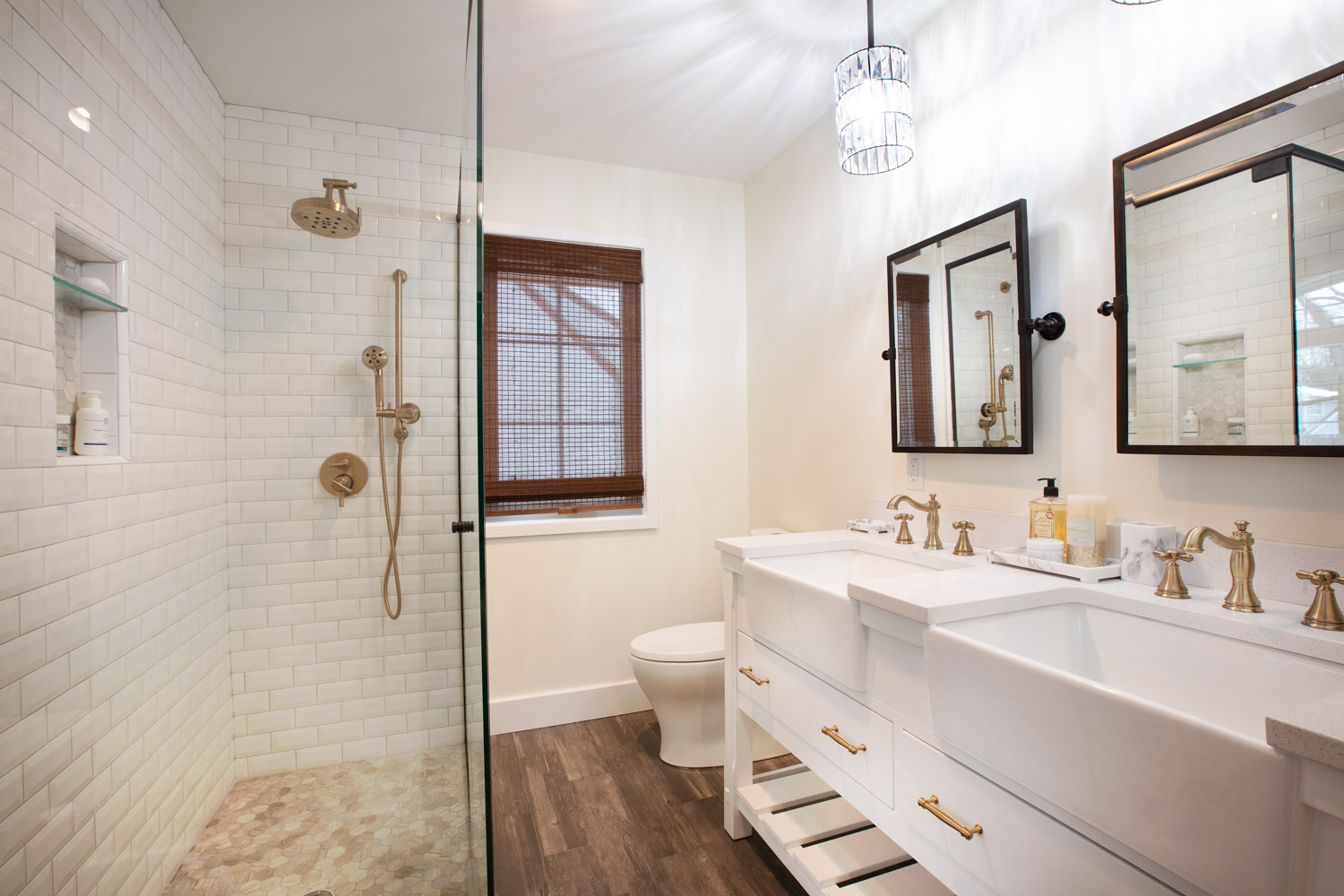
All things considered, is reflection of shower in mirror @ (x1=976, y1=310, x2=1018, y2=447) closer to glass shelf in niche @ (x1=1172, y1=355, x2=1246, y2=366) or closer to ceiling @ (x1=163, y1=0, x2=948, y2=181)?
glass shelf in niche @ (x1=1172, y1=355, x2=1246, y2=366)

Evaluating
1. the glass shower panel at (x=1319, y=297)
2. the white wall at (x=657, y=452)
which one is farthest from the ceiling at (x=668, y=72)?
the glass shower panel at (x=1319, y=297)

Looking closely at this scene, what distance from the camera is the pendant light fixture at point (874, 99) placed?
1.55 meters

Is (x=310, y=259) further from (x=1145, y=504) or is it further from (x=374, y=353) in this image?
(x=1145, y=504)

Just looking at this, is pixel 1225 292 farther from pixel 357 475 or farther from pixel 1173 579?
pixel 357 475

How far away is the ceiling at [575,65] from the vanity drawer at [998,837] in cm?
178

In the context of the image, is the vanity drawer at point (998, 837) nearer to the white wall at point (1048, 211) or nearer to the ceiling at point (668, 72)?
the white wall at point (1048, 211)

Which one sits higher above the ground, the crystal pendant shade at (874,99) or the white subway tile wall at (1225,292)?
the crystal pendant shade at (874,99)

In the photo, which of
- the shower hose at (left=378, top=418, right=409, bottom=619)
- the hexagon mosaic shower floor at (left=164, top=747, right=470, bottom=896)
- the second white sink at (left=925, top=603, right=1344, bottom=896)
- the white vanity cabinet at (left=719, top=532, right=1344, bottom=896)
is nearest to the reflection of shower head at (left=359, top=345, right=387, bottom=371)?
the shower hose at (left=378, top=418, right=409, bottom=619)

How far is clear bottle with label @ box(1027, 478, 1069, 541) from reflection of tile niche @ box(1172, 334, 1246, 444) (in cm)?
27

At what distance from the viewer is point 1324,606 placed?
95 cm

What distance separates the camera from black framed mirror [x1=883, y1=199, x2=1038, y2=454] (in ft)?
5.12

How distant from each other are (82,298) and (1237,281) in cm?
192

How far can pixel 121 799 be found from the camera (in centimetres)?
95

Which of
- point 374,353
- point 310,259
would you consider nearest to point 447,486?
point 374,353
